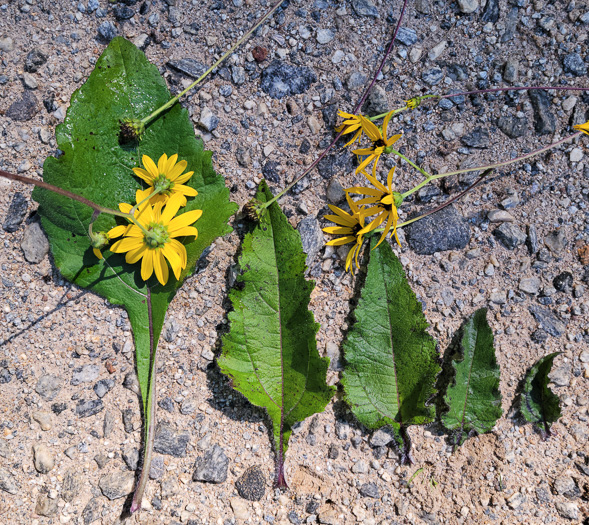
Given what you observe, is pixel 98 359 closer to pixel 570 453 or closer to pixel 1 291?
pixel 1 291

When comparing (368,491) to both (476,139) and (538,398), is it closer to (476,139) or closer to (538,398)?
(538,398)

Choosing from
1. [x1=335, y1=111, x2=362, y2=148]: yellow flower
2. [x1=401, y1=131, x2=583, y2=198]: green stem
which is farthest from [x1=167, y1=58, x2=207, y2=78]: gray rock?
[x1=401, y1=131, x2=583, y2=198]: green stem

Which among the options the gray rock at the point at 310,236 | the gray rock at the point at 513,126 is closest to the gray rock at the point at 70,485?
the gray rock at the point at 310,236

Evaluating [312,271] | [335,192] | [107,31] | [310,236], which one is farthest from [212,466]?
[107,31]

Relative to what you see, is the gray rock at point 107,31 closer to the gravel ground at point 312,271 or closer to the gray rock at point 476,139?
the gravel ground at point 312,271

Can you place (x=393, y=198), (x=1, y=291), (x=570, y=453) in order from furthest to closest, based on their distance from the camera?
1. (x=570, y=453)
2. (x=1, y=291)
3. (x=393, y=198)

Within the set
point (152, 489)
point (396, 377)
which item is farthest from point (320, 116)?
point (152, 489)
